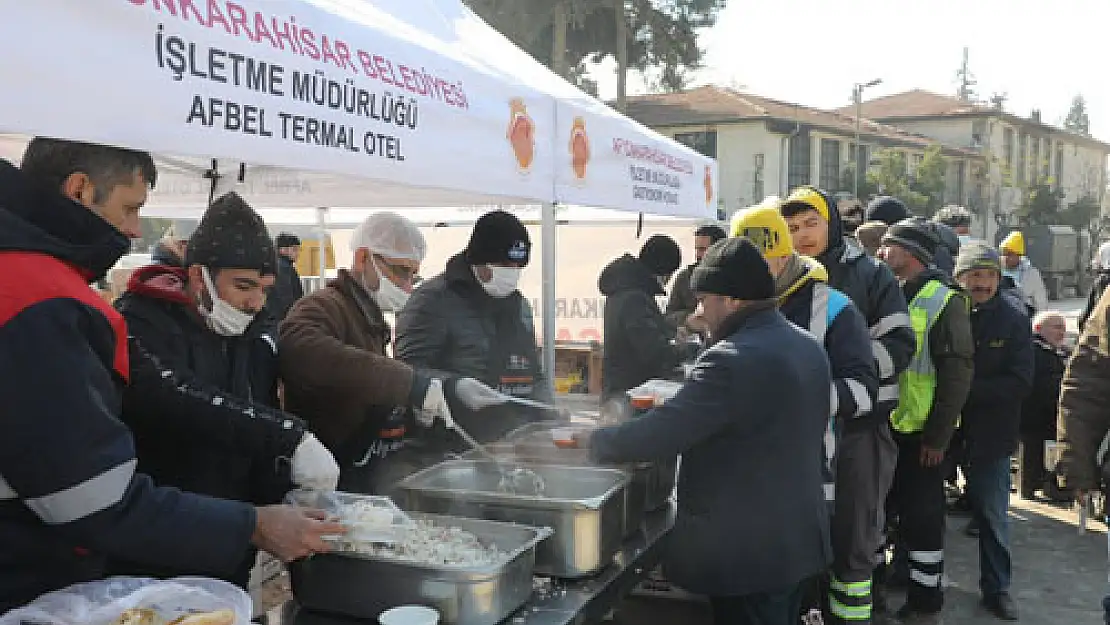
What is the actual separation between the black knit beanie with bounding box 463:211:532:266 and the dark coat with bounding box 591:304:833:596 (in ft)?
3.62

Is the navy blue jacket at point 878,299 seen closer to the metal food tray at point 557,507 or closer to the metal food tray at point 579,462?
the metal food tray at point 579,462

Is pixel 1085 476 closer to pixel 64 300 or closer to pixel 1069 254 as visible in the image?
pixel 64 300

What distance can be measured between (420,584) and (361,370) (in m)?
0.90

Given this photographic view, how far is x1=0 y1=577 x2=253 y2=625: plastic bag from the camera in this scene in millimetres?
1372

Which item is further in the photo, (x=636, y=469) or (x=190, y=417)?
(x=636, y=469)

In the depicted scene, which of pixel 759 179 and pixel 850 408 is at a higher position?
pixel 759 179

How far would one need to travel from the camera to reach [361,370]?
99.3 inches

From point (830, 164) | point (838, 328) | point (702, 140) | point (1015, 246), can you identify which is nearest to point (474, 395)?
point (838, 328)

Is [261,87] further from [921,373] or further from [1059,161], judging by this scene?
[1059,161]

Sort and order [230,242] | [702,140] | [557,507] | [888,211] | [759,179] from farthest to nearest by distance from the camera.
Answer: [702,140], [759,179], [888,211], [557,507], [230,242]

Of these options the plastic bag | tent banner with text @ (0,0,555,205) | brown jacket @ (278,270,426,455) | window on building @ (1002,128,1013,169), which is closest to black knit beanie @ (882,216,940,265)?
tent banner with text @ (0,0,555,205)

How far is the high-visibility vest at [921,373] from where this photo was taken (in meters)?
3.74

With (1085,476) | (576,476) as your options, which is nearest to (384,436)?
(576,476)

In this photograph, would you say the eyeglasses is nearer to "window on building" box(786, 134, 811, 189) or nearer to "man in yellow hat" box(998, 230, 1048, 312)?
"man in yellow hat" box(998, 230, 1048, 312)
